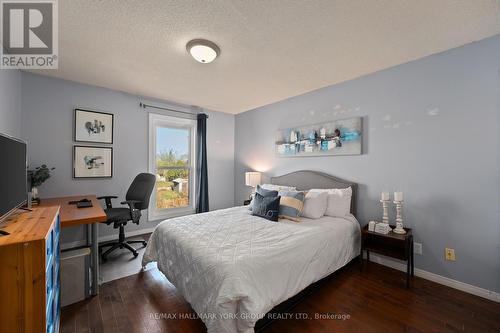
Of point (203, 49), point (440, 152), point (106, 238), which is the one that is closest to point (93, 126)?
→ point (106, 238)

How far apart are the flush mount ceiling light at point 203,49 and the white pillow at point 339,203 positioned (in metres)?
2.16

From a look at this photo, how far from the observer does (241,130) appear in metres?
4.70

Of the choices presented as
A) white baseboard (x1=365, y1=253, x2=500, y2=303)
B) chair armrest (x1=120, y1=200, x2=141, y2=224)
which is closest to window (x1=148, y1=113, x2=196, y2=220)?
chair armrest (x1=120, y1=200, x2=141, y2=224)

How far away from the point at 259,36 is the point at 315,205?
195cm

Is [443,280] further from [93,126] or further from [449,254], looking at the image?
[93,126]

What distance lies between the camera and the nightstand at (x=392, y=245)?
2152mm

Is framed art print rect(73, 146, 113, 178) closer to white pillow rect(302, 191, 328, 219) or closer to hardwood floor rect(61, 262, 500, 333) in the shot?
hardwood floor rect(61, 262, 500, 333)

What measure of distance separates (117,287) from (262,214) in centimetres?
167

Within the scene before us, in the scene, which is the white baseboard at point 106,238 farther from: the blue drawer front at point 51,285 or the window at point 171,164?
the blue drawer front at point 51,285

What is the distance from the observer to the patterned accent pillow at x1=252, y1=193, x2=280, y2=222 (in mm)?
2464

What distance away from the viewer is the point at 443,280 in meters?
2.17

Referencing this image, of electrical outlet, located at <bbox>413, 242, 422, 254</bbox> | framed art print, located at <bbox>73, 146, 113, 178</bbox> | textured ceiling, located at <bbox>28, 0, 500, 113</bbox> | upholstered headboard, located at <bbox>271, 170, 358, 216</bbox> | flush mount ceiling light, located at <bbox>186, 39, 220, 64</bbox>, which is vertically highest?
textured ceiling, located at <bbox>28, 0, 500, 113</bbox>

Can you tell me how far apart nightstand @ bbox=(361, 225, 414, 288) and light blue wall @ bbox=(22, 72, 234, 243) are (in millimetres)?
3379

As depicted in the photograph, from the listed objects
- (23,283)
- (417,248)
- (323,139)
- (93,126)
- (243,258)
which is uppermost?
(93,126)
